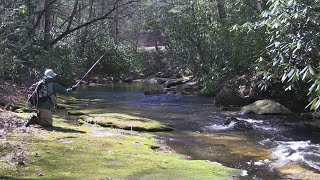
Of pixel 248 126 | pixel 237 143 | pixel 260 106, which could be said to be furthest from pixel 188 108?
pixel 237 143

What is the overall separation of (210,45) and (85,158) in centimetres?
1662

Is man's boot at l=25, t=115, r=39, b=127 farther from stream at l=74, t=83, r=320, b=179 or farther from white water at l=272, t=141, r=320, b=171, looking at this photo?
white water at l=272, t=141, r=320, b=171

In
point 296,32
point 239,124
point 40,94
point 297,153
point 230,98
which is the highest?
point 296,32

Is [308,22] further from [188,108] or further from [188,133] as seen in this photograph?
[188,108]

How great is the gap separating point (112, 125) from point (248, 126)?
4.41m

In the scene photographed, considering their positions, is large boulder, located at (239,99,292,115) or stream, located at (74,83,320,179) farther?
large boulder, located at (239,99,292,115)

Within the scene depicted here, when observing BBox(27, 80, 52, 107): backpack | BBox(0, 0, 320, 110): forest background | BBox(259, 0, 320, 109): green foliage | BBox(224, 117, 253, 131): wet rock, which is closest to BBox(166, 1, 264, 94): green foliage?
BBox(0, 0, 320, 110): forest background

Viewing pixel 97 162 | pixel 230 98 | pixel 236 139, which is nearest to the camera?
pixel 97 162

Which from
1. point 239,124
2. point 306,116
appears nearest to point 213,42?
point 306,116

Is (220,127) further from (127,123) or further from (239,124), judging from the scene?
(127,123)

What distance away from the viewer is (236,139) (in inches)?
434

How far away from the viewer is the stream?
8236 millimetres

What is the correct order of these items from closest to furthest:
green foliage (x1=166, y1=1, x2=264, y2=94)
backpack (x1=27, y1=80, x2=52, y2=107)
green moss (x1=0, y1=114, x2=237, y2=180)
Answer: green moss (x1=0, y1=114, x2=237, y2=180) → backpack (x1=27, y1=80, x2=52, y2=107) → green foliage (x1=166, y1=1, x2=264, y2=94)

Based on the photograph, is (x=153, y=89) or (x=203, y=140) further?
(x=153, y=89)
